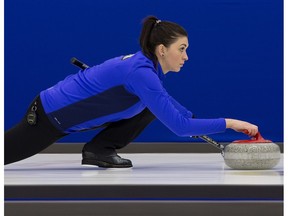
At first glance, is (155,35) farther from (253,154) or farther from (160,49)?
(253,154)

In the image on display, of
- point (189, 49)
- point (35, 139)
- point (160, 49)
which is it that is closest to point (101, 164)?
point (35, 139)

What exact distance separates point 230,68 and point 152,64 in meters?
1.38

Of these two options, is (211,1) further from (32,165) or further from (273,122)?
(32,165)

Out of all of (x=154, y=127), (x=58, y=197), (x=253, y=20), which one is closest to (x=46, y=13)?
(x=154, y=127)

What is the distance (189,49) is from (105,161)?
1254 mm

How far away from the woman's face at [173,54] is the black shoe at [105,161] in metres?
0.39

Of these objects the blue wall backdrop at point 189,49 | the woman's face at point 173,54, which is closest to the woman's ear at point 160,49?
the woman's face at point 173,54

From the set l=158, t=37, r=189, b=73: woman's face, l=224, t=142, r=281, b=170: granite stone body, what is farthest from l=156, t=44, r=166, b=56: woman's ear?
l=224, t=142, r=281, b=170: granite stone body

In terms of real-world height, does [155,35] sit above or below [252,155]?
above

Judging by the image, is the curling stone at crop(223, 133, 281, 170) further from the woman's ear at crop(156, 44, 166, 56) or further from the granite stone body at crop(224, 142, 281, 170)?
the woman's ear at crop(156, 44, 166, 56)

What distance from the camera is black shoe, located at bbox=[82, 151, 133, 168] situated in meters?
2.68

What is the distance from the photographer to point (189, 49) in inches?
149

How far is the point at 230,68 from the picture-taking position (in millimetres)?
3791

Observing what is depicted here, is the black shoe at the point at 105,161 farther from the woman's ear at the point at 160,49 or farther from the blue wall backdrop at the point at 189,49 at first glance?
the blue wall backdrop at the point at 189,49
